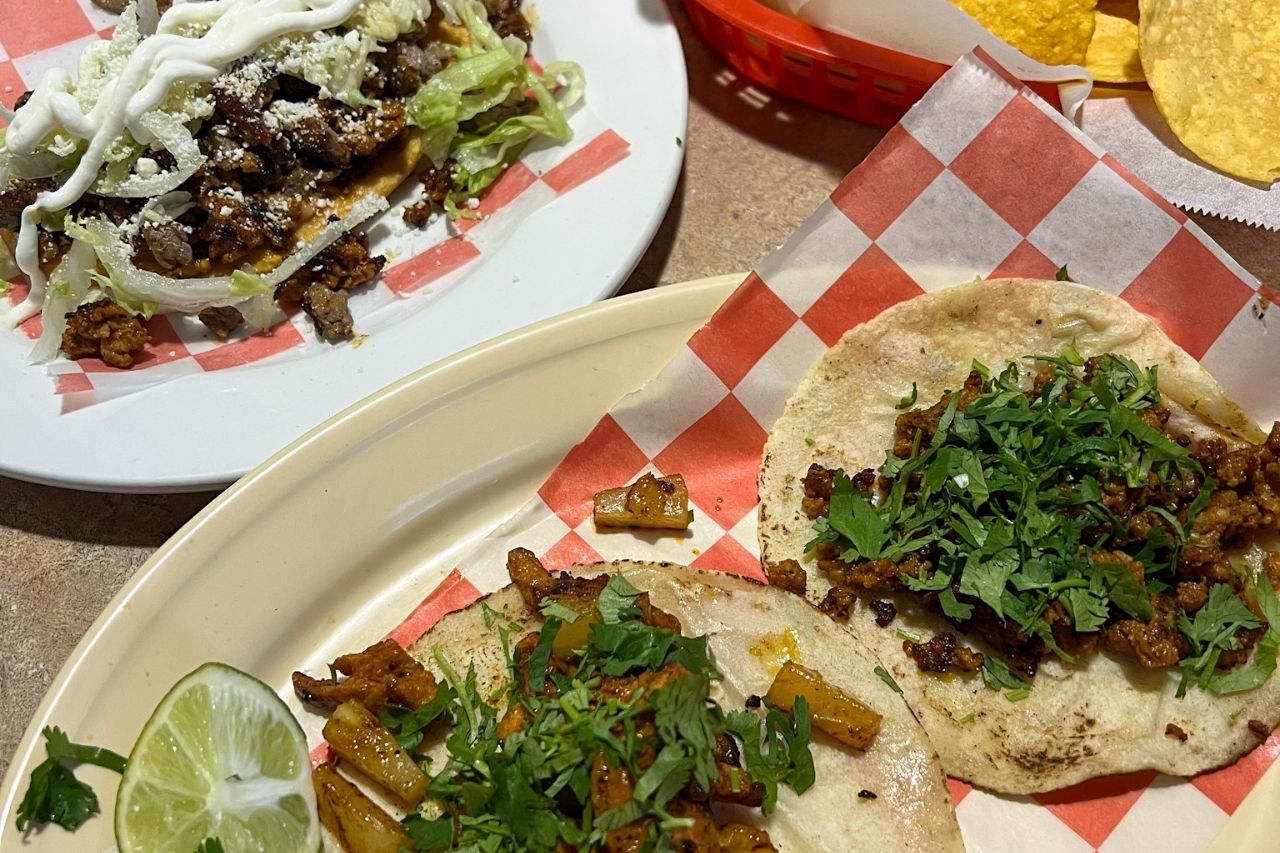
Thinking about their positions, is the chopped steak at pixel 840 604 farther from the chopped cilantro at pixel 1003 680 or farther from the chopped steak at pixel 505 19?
the chopped steak at pixel 505 19

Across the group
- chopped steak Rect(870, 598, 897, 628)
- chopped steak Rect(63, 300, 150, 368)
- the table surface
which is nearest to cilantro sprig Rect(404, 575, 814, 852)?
chopped steak Rect(870, 598, 897, 628)

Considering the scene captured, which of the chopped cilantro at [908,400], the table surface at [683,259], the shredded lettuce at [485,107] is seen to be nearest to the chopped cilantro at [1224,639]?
the chopped cilantro at [908,400]

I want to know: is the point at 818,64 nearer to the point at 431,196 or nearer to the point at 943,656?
the point at 431,196

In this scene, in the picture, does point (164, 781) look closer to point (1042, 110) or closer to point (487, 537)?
point (487, 537)

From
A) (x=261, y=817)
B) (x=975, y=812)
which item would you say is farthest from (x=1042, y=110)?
(x=261, y=817)

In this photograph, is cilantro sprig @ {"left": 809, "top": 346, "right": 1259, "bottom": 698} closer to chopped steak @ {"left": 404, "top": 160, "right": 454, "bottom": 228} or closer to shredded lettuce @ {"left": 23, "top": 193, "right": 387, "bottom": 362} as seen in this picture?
chopped steak @ {"left": 404, "top": 160, "right": 454, "bottom": 228}

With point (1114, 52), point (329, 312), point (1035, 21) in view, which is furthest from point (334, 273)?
point (1114, 52)
